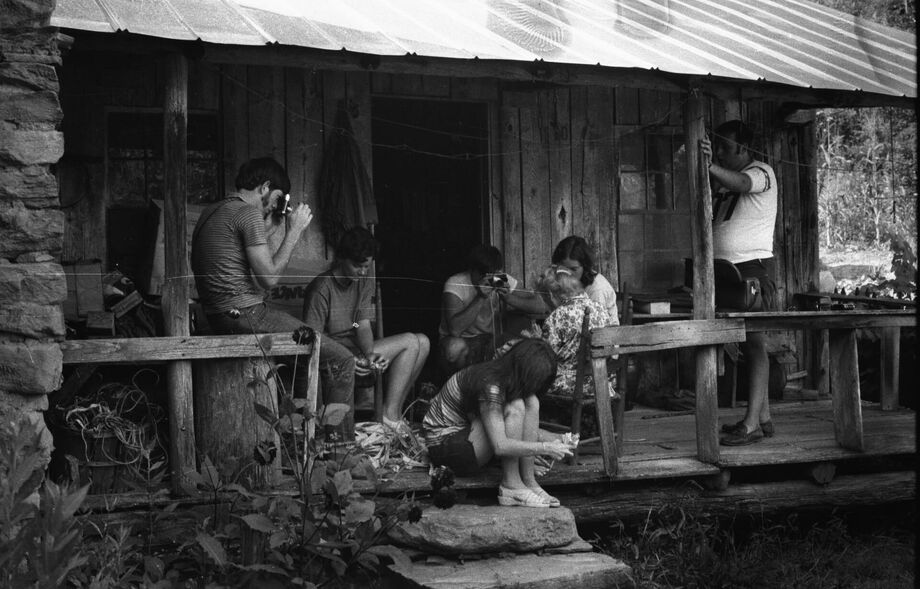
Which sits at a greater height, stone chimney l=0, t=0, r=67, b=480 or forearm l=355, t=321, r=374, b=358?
stone chimney l=0, t=0, r=67, b=480

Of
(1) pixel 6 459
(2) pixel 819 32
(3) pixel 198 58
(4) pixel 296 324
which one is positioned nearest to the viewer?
(1) pixel 6 459

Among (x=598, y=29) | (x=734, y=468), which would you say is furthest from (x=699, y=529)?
(x=598, y=29)

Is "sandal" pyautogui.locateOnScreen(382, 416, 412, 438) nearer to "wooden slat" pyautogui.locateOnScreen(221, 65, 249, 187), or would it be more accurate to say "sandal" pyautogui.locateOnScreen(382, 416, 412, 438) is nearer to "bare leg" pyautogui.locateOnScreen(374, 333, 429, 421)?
"bare leg" pyautogui.locateOnScreen(374, 333, 429, 421)

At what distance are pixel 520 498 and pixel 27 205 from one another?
9.64 ft

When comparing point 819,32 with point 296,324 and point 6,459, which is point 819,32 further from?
point 6,459

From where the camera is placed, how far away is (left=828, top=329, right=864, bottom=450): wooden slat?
725cm

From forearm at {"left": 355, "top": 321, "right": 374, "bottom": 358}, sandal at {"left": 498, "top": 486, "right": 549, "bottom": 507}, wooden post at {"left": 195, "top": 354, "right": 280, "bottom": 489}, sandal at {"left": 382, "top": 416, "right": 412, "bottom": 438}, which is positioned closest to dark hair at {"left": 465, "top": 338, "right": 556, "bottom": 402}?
sandal at {"left": 498, "top": 486, "right": 549, "bottom": 507}

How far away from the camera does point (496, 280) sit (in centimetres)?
778

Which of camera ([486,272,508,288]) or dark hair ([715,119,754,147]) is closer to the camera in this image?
dark hair ([715,119,754,147])

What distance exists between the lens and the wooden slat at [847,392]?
7250 mm

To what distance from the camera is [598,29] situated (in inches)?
288

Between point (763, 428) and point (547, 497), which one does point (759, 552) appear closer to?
point (763, 428)

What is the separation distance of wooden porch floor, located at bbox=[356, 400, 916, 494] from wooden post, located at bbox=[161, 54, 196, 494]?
0.99 metres

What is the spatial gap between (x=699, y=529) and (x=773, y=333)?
3466mm
